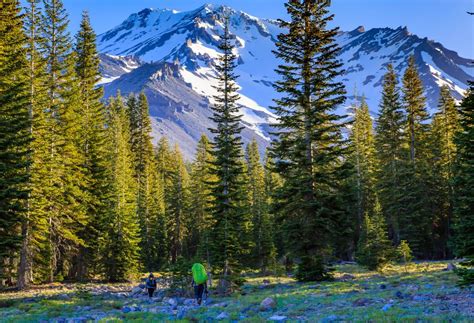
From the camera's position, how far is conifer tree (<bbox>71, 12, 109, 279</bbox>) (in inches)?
1473

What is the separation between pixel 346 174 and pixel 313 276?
5.86 metres

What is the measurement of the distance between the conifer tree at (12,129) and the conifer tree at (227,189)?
446 inches

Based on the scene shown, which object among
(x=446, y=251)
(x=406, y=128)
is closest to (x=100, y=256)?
(x=406, y=128)

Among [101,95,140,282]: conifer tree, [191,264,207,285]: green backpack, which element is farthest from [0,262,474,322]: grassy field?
[101,95,140,282]: conifer tree

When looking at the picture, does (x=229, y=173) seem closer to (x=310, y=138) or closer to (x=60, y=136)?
(x=310, y=138)

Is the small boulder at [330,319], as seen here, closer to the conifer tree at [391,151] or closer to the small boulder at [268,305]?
the small boulder at [268,305]

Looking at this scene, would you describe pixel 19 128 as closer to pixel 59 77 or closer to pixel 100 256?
pixel 59 77

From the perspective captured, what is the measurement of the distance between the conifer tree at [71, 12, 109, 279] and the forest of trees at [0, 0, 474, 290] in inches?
5.3

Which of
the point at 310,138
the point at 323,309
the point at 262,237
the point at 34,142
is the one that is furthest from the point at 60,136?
the point at 323,309

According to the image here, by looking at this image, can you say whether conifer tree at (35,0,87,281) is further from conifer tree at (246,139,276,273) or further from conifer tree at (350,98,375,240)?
conifer tree at (350,98,375,240)

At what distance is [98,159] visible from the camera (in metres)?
38.6

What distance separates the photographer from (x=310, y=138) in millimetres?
23266

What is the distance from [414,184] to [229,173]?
25.6 metres

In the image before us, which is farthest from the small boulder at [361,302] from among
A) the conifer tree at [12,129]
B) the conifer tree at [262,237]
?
the conifer tree at [262,237]
